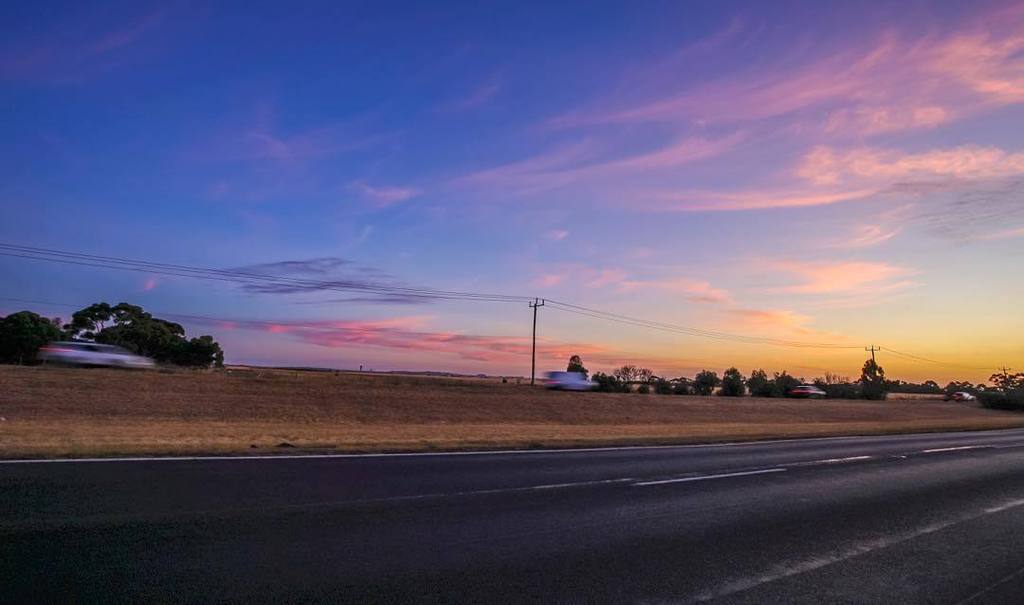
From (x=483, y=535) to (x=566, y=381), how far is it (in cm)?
5171

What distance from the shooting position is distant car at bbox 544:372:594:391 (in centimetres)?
5834

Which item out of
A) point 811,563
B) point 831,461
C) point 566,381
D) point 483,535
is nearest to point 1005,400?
point 566,381

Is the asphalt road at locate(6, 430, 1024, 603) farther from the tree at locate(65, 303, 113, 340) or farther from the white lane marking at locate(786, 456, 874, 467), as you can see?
the tree at locate(65, 303, 113, 340)

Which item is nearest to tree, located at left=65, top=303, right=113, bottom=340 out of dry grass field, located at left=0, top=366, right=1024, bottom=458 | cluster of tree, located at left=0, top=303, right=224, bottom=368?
cluster of tree, located at left=0, top=303, right=224, bottom=368

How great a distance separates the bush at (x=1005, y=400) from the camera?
262 ft

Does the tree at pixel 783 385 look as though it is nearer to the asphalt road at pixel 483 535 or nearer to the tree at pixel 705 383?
the tree at pixel 705 383

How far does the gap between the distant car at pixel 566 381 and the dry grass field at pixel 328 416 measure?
6.57m

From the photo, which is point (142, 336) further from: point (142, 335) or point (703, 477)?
point (703, 477)

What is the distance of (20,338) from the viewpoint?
194 feet

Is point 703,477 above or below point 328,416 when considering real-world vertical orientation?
above

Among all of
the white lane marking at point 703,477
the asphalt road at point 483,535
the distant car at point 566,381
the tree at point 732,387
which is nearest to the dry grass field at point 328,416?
the asphalt road at point 483,535

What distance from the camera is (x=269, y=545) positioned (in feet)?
21.2

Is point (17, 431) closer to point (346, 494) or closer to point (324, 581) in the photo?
point (346, 494)

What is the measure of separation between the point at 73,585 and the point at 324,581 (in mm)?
1837
